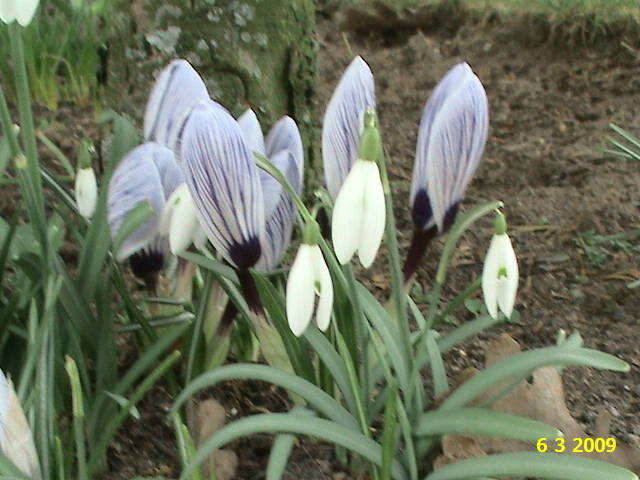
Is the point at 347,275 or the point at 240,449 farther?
the point at 240,449

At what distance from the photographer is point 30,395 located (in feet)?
4.55

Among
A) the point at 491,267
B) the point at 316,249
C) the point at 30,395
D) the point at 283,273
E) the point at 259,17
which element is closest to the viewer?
the point at 316,249

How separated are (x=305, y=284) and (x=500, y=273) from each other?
11.5 inches

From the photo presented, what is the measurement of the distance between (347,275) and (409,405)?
10.1 inches

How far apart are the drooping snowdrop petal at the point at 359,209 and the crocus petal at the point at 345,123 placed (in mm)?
329

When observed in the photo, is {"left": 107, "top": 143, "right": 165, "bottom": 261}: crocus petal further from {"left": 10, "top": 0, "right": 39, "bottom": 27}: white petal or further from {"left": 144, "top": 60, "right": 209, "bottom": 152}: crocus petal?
{"left": 10, "top": 0, "right": 39, "bottom": 27}: white petal

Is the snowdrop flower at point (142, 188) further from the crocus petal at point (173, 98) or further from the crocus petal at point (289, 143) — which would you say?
the crocus petal at point (289, 143)

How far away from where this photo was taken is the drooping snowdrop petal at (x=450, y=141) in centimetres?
132

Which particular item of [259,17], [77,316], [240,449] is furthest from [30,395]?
[259,17]

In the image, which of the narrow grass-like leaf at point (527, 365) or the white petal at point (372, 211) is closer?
the white petal at point (372, 211)

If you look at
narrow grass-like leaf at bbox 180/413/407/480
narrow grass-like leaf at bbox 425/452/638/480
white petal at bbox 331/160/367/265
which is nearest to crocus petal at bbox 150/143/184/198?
narrow grass-like leaf at bbox 180/413/407/480

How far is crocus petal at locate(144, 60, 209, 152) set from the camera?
5.13 ft

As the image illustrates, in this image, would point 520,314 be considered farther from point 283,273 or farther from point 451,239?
point 451,239
